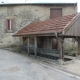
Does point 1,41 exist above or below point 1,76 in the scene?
above

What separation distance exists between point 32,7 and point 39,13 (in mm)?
1102

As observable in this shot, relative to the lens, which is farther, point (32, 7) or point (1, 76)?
point (32, 7)

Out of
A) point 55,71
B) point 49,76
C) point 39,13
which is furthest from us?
point 39,13

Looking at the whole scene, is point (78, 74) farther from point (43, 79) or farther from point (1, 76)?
point (1, 76)

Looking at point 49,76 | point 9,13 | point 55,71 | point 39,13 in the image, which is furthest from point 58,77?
point 9,13

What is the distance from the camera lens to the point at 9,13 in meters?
17.4

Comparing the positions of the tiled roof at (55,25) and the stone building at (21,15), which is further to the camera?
the stone building at (21,15)

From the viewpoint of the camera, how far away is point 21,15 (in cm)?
1731

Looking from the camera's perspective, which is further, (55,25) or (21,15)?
(21,15)

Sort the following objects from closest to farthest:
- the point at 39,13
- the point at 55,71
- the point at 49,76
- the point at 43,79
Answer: the point at 43,79 → the point at 49,76 → the point at 55,71 → the point at 39,13

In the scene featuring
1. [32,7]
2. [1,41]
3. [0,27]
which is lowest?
[1,41]

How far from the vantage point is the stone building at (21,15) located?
16.9 m

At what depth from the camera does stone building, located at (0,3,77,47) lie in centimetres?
1688

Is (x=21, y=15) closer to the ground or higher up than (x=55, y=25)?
higher up
